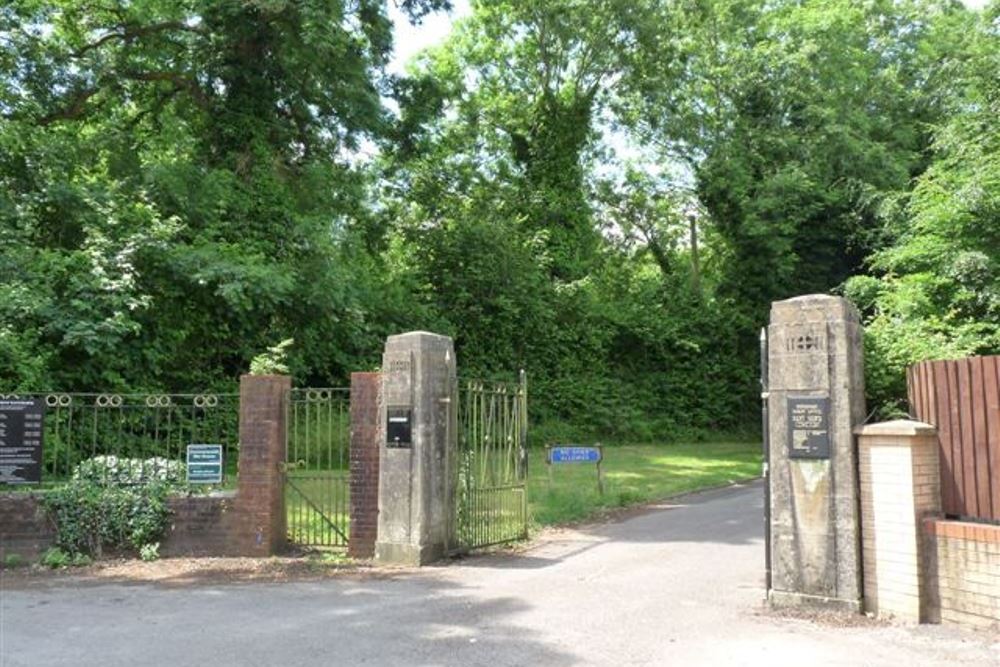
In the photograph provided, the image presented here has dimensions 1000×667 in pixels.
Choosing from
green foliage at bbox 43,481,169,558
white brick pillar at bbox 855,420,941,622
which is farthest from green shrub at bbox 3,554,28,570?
white brick pillar at bbox 855,420,941,622

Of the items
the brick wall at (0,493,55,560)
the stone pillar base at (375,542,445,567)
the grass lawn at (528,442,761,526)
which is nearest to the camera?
the stone pillar base at (375,542,445,567)

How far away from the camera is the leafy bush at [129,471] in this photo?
1080 centimetres

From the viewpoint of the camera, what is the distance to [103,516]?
1058cm

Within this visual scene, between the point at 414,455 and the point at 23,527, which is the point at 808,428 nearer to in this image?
the point at 414,455

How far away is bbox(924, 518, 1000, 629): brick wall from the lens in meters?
6.85

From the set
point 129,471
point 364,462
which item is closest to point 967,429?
A: point 364,462

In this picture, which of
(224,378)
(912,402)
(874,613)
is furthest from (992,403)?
(224,378)

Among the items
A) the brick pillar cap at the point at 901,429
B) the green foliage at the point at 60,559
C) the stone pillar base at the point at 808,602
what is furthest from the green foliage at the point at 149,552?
the brick pillar cap at the point at 901,429

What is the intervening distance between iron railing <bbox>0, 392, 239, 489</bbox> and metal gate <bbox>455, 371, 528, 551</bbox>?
313 cm

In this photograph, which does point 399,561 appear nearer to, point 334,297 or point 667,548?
point 667,548

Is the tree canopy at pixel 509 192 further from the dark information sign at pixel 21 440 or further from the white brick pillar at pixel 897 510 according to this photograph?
the white brick pillar at pixel 897 510

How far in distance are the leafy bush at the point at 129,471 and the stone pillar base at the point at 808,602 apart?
7.08m

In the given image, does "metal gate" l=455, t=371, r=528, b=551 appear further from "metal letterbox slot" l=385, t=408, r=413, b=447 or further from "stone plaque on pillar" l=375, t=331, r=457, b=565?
"metal letterbox slot" l=385, t=408, r=413, b=447

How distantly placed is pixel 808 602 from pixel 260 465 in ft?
20.4
